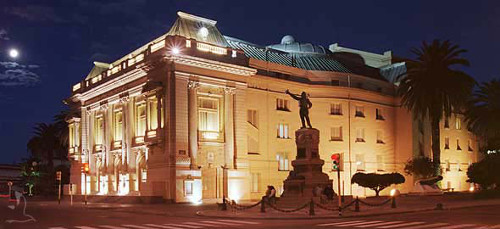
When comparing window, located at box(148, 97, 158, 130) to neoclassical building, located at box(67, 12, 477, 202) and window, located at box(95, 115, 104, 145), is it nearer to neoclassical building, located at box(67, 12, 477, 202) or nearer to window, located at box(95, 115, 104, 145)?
neoclassical building, located at box(67, 12, 477, 202)

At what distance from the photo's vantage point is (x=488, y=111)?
59031mm

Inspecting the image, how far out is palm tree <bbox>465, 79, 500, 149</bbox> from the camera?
190 ft

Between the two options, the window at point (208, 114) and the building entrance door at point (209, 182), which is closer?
the building entrance door at point (209, 182)

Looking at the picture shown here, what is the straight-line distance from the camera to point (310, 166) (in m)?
36.9

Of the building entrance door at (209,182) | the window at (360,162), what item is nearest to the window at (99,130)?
the building entrance door at (209,182)

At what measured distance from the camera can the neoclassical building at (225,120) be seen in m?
50.8

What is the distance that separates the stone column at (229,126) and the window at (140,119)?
8574 millimetres

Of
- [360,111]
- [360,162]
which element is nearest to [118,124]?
[360,162]

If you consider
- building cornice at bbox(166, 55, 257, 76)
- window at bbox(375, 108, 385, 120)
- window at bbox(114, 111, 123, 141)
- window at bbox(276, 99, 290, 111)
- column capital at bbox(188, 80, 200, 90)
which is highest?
building cornice at bbox(166, 55, 257, 76)

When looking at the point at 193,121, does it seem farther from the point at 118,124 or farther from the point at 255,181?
the point at 118,124

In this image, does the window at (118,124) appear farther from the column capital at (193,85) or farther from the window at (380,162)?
the window at (380,162)

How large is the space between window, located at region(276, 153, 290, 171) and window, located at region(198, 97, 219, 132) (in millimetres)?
8962

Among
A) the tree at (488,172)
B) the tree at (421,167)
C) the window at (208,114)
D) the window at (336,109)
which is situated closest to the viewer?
the tree at (488,172)

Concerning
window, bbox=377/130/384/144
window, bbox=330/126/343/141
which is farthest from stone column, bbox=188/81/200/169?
window, bbox=377/130/384/144
